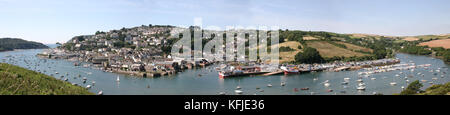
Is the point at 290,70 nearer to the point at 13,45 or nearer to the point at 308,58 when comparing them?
the point at 308,58

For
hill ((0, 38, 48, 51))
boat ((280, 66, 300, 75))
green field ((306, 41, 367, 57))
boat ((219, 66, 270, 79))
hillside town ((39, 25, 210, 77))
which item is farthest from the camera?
hill ((0, 38, 48, 51))

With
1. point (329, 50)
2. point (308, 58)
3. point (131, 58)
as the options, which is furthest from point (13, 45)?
point (329, 50)

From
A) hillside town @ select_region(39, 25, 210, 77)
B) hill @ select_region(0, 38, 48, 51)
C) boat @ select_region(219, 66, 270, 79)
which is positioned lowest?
boat @ select_region(219, 66, 270, 79)

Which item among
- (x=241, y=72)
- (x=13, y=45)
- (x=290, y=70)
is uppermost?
(x=13, y=45)

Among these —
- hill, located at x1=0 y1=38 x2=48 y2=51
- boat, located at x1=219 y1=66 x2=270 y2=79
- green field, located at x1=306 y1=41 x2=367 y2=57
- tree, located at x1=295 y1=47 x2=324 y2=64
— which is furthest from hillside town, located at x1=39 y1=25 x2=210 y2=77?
hill, located at x1=0 y1=38 x2=48 y2=51

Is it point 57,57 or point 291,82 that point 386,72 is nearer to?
point 291,82

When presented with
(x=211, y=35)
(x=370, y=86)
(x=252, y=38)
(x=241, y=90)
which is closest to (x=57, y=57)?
(x=211, y=35)

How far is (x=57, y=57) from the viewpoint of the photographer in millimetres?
51531

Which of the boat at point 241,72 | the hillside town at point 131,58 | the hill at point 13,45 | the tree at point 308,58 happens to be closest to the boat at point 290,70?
the boat at point 241,72

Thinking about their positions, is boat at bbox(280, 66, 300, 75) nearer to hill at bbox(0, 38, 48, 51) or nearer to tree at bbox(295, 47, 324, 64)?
tree at bbox(295, 47, 324, 64)

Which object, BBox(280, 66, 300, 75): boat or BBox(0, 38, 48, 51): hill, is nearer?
BBox(280, 66, 300, 75): boat

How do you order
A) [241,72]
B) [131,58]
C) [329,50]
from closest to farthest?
[241,72] < [131,58] < [329,50]

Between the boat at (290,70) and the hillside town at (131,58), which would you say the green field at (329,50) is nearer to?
the boat at (290,70)
